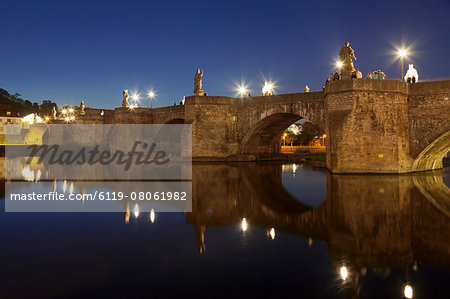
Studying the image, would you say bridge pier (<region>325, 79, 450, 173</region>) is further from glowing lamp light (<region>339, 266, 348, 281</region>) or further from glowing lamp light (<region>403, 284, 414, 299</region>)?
glowing lamp light (<region>403, 284, 414, 299</region>)

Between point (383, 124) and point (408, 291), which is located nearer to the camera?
point (408, 291)

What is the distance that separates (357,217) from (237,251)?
3866 millimetres

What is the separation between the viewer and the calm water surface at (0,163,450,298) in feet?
14.2

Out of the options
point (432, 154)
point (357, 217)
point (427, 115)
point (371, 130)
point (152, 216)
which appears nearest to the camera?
point (357, 217)

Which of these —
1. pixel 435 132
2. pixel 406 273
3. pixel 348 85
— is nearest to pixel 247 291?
pixel 406 273

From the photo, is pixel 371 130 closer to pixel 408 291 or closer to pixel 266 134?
pixel 266 134

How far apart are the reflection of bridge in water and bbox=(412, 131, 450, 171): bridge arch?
4.86 m

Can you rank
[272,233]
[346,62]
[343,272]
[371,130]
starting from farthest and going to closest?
1. [346,62]
2. [371,130]
3. [272,233]
4. [343,272]

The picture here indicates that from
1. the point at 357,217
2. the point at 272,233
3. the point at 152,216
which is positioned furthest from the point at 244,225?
the point at 357,217

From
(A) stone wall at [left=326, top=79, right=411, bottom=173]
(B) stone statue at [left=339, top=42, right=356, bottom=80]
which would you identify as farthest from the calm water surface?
(B) stone statue at [left=339, top=42, right=356, bottom=80]

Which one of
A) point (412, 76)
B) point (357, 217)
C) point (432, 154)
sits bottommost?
point (357, 217)

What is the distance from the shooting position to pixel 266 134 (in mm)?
31172

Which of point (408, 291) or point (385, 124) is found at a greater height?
point (385, 124)

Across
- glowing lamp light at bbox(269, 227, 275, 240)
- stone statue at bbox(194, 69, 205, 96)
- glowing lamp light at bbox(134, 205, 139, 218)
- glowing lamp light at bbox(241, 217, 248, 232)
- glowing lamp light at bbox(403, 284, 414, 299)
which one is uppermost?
stone statue at bbox(194, 69, 205, 96)
